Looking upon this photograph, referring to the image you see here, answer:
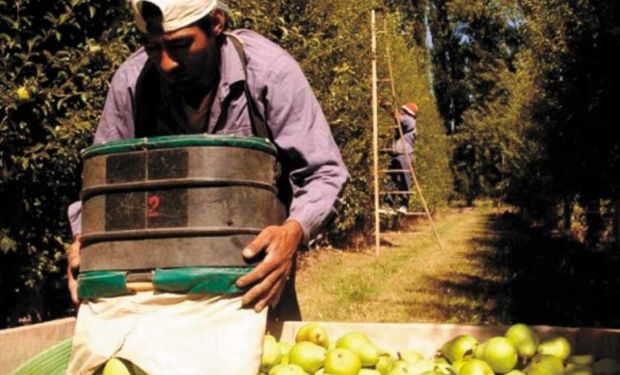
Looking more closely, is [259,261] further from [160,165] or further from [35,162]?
[35,162]

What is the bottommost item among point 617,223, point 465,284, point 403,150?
point 465,284

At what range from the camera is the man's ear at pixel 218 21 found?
7.22ft

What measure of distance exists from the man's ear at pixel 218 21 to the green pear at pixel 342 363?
102 centimetres

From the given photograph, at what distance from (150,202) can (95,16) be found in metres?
3.08

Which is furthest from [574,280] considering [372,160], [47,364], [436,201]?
[436,201]

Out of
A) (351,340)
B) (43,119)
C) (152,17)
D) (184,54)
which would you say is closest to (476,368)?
(351,340)

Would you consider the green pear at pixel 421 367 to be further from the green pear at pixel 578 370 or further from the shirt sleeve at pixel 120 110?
the shirt sleeve at pixel 120 110

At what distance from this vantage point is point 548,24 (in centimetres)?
1126

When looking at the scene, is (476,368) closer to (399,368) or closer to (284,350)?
(399,368)

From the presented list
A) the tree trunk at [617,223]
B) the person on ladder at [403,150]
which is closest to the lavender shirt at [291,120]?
the tree trunk at [617,223]

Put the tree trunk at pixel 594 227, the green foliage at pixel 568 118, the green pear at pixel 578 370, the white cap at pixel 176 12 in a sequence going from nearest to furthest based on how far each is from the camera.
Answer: the white cap at pixel 176 12 < the green pear at pixel 578 370 < the green foliage at pixel 568 118 < the tree trunk at pixel 594 227

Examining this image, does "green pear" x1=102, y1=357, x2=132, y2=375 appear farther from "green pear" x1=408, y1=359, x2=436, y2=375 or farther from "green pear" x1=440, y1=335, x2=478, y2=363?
"green pear" x1=440, y1=335, x2=478, y2=363

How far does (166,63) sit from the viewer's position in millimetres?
2086

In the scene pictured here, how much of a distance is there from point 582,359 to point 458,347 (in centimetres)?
36
